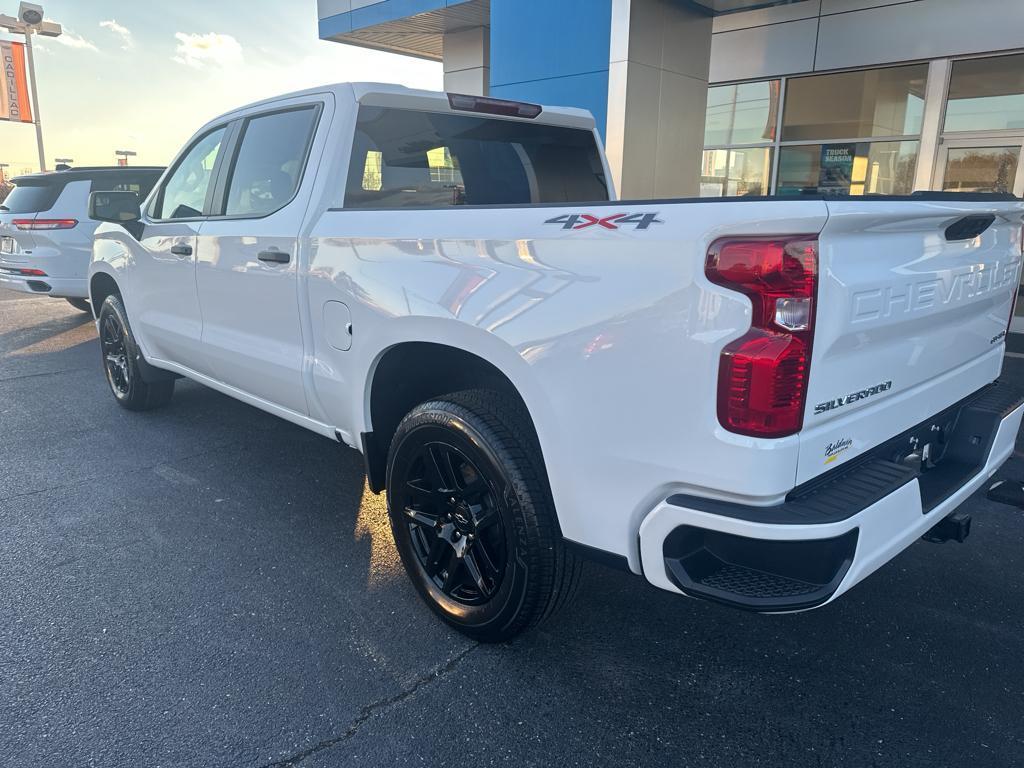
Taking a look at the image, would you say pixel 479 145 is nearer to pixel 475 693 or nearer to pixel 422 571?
pixel 422 571

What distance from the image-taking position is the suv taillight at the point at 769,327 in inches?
68.0

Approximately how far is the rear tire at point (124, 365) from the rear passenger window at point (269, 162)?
1728mm

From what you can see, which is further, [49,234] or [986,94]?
[986,94]

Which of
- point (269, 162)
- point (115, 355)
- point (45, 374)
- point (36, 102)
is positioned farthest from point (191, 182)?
point (36, 102)

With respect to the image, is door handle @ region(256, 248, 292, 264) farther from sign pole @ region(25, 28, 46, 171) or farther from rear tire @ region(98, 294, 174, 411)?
sign pole @ region(25, 28, 46, 171)

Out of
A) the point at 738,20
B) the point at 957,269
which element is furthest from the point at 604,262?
the point at 738,20

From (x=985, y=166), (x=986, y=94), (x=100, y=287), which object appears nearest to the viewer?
(x=100, y=287)

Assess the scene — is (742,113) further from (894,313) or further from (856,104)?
(894,313)

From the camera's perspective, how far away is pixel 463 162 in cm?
363

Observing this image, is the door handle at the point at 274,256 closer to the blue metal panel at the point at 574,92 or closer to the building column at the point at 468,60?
the blue metal panel at the point at 574,92

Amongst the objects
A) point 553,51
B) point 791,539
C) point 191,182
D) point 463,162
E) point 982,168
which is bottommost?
point 791,539

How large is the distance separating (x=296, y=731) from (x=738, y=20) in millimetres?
10647

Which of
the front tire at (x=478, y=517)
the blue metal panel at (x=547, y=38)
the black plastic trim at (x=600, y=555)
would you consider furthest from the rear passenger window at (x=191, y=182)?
the blue metal panel at (x=547, y=38)

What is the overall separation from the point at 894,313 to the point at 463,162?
2.26 m
